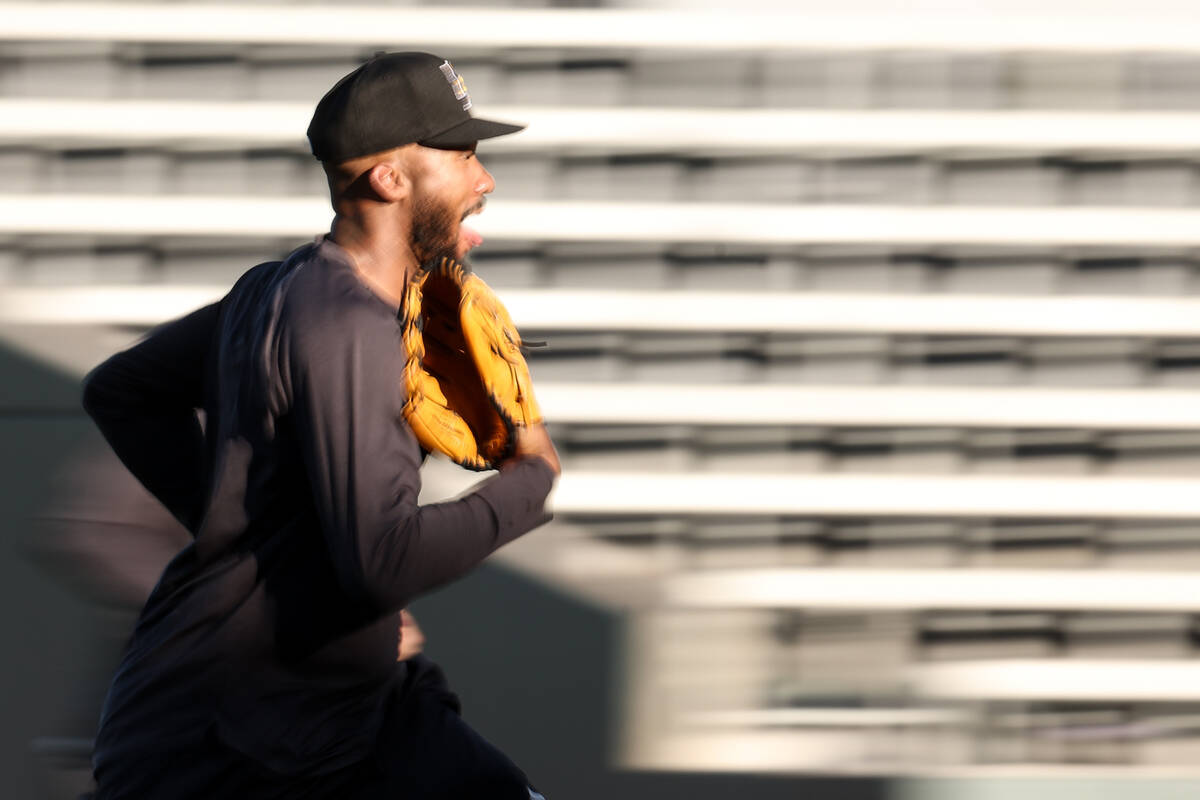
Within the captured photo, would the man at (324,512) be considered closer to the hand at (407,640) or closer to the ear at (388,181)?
the ear at (388,181)

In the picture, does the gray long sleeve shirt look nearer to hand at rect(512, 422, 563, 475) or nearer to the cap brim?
hand at rect(512, 422, 563, 475)

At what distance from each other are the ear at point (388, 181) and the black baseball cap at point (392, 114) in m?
0.02

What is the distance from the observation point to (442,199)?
1734 millimetres

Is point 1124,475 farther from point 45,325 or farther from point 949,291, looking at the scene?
point 45,325

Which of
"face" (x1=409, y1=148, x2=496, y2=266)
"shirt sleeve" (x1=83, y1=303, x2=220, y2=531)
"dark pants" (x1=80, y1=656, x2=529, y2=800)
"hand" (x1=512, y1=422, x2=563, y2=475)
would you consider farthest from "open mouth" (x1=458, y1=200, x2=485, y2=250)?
"dark pants" (x1=80, y1=656, x2=529, y2=800)

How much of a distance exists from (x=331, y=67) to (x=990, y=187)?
1.72 meters

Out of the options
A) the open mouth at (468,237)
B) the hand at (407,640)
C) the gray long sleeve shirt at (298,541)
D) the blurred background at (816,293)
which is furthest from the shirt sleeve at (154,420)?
the blurred background at (816,293)

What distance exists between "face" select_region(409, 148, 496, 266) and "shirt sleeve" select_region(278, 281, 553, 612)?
17cm

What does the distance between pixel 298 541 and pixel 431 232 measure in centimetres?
37

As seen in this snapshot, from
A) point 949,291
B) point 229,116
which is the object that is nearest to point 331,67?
point 229,116

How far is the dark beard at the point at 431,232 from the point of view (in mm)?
1736

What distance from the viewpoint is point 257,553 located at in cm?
168

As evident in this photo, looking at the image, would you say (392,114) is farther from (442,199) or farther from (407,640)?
(407,640)

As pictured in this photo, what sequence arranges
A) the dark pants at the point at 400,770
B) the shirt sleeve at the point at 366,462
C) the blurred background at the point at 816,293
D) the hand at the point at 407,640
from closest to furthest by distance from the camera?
the shirt sleeve at the point at 366,462, the dark pants at the point at 400,770, the hand at the point at 407,640, the blurred background at the point at 816,293
